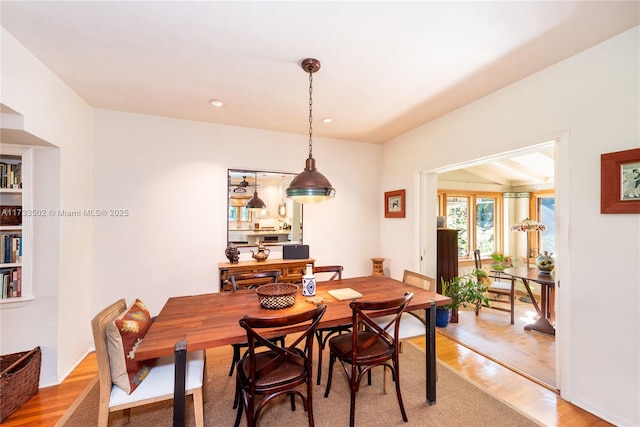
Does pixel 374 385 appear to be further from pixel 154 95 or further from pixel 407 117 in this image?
pixel 154 95

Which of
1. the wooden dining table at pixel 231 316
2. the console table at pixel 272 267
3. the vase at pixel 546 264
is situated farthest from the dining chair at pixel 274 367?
the vase at pixel 546 264

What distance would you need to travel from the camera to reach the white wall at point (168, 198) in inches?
118

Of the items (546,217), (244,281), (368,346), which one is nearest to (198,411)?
(368,346)

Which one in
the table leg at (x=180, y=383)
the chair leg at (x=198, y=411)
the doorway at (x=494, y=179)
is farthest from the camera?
the doorway at (x=494, y=179)

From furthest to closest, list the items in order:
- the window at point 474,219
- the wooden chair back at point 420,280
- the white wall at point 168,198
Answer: the window at point 474,219 → the white wall at point 168,198 → the wooden chair back at point 420,280

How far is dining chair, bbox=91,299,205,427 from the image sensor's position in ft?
4.55

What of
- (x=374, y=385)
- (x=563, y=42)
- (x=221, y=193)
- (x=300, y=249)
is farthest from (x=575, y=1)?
(x=221, y=193)

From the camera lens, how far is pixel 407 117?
3199 millimetres

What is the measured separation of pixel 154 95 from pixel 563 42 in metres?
3.47

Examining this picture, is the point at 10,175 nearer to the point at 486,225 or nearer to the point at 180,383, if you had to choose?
the point at 180,383

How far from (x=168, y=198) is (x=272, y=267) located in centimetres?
154

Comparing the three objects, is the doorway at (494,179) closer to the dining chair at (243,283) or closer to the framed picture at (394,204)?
the framed picture at (394,204)

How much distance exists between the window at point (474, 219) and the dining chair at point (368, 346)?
390cm

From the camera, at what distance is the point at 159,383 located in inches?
59.2
